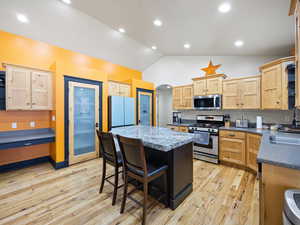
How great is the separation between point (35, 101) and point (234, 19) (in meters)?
4.25

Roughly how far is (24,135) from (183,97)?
4352 millimetres

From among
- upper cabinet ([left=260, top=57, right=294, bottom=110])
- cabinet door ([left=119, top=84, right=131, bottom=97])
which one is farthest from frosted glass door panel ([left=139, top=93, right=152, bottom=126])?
upper cabinet ([left=260, top=57, right=294, bottom=110])

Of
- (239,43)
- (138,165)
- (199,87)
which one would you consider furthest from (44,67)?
(239,43)

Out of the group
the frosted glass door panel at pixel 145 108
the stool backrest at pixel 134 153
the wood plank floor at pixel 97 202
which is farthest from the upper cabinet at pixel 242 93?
the stool backrest at pixel 134 153

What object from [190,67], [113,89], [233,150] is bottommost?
[233,150]

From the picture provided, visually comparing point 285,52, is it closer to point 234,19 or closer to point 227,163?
point 234,19

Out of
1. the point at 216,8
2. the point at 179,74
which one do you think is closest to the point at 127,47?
the point at 179,74

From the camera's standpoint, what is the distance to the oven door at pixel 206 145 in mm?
3395

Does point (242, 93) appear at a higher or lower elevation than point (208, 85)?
lower

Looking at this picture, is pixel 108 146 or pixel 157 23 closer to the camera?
pixel 108 146

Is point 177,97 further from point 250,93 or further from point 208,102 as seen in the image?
point 250,93

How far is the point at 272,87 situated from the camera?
9.27 ft

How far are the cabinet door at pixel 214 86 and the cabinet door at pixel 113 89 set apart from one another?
8.97 ft

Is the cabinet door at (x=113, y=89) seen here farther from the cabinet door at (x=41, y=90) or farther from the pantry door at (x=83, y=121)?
the cabinet door at (x=41, y=90)
